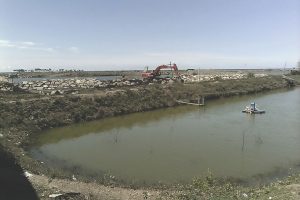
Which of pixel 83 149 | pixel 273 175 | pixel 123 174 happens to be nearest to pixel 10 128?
pixel 83 149

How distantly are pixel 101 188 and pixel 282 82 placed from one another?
6338 cm

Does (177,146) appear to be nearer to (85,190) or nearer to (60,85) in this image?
(85,190)

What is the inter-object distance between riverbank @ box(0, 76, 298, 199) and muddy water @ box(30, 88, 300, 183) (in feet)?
3.97

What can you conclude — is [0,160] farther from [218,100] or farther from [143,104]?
[218,100]

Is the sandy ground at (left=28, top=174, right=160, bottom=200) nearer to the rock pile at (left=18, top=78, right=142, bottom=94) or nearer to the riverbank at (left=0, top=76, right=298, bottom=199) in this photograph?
the riverbank at (left=0, top=76, right=298, bottom=199)

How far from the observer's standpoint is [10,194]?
38.0 ft

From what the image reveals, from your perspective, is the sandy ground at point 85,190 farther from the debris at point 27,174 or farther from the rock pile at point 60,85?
the rock pile at point 60,85

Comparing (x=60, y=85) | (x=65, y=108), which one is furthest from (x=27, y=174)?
(x=60, y=85)

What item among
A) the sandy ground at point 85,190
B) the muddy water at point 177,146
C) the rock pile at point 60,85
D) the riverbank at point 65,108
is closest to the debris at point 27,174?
the sandy ground at point 85,190

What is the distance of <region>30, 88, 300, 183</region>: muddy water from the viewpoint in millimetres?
16625

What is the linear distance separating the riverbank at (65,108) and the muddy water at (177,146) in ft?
3.97

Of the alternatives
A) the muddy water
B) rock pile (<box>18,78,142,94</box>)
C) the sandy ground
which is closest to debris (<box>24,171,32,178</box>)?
the sandy ground

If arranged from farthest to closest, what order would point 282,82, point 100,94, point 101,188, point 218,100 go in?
point 282,82 < point 218,100 < point 100,94 < point 101,188

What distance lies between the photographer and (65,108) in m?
31.1
